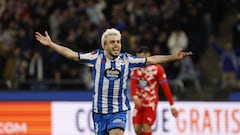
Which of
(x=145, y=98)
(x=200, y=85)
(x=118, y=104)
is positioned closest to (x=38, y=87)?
(x=200, y=85)

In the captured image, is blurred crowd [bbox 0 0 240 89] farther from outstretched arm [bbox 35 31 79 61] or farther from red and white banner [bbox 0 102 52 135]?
outstretched arm [bbox 35 31 79 61]

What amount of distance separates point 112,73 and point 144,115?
127 inches

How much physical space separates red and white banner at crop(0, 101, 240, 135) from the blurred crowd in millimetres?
3157

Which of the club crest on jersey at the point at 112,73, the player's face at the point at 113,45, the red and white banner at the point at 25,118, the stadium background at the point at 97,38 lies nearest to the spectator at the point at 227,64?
the stadium background at the point at 97,38

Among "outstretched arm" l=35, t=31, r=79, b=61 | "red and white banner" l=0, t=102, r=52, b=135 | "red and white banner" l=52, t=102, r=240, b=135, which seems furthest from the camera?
"red and white banner" l=0, t=102, r=52, b=135

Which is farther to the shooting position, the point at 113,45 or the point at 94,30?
the point at 94,30

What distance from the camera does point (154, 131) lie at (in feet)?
53.2

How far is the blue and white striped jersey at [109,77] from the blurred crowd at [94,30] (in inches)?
342

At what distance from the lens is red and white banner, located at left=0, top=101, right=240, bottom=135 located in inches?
634

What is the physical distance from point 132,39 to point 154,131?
157 inches

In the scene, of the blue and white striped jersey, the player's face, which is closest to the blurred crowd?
the blue and white striped jersey

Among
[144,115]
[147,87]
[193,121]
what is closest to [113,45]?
[147,87]

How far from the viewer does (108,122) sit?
10352 millimetres

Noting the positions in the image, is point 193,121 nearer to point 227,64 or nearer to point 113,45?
point 227,64
